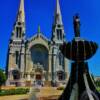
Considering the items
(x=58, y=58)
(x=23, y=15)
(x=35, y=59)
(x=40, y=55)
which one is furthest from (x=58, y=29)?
(x=35, y=59)

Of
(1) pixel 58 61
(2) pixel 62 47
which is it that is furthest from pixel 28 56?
(2) pixel 62 47

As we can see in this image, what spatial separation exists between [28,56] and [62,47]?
4650cm

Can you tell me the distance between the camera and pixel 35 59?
6291 centimetres

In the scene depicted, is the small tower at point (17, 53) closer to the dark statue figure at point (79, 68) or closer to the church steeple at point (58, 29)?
the church steeple at point (58, 29)

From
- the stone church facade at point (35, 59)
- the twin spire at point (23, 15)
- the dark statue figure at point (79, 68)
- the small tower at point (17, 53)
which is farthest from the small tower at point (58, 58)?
the dark statue figure at point (79, 68)

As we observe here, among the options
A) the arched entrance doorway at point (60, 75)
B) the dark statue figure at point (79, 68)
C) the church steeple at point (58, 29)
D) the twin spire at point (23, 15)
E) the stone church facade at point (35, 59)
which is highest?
the twin spire at point (23, 15)

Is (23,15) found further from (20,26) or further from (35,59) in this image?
(35,59)

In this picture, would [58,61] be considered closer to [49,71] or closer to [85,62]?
[49,71]

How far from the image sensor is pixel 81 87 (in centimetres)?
1552

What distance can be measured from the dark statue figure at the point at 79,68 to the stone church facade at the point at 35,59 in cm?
4413

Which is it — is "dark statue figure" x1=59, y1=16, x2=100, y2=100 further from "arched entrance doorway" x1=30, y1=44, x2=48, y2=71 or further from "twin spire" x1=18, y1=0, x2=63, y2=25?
"twin spire" x1=18, y1=0, x2=63, y2=25

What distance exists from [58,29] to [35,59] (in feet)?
28.1

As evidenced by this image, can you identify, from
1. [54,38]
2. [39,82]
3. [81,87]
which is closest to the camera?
[81,87]

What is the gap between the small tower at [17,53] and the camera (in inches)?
2384
